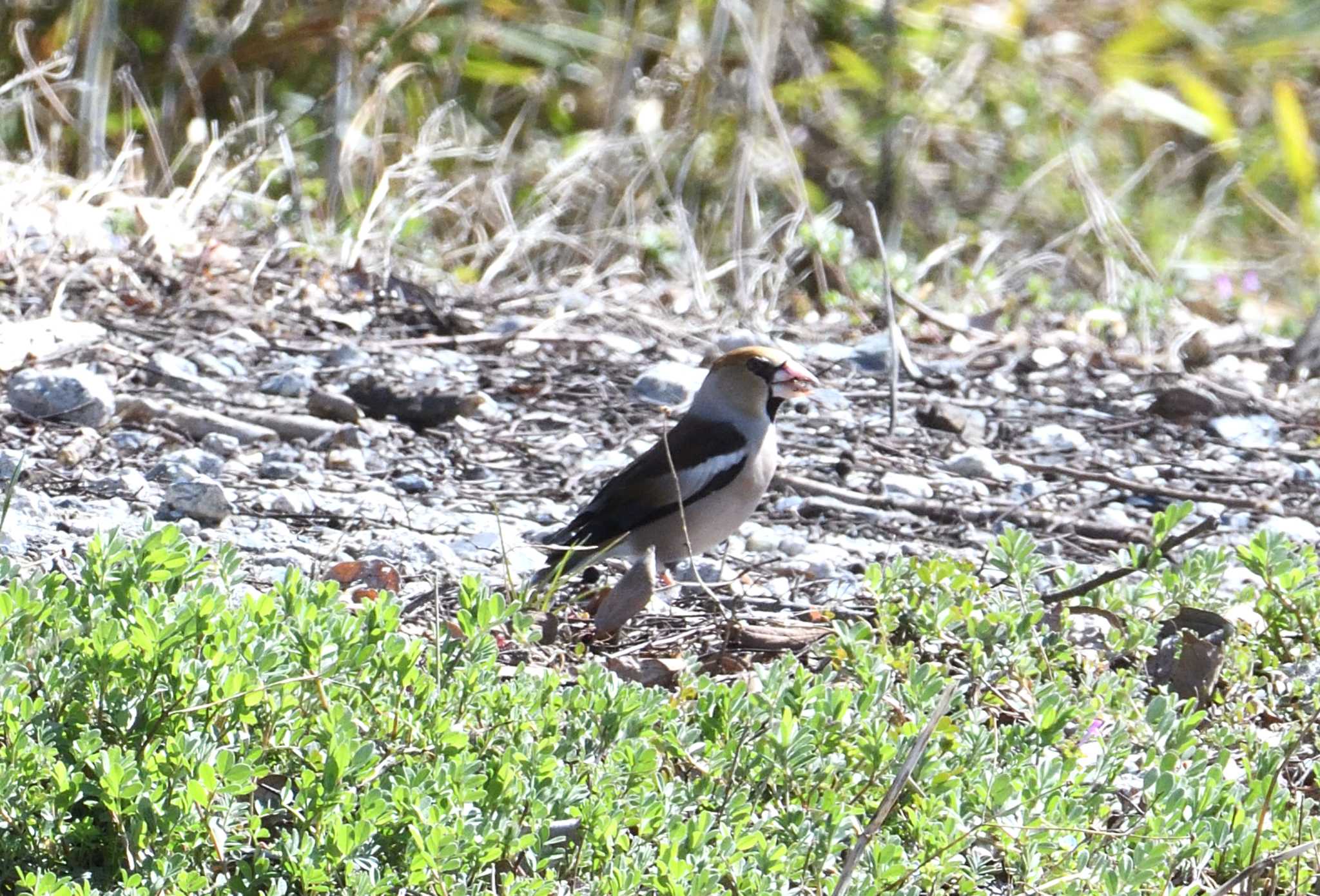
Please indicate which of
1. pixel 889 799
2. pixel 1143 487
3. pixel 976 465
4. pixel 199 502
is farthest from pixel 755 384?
pixel 889 799

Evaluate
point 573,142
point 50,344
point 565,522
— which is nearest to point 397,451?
point 565,522

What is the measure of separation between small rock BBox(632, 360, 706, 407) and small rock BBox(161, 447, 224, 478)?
143cm

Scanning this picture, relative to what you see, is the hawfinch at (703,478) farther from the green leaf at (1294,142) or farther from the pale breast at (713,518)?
the green leaf at (1294,142)

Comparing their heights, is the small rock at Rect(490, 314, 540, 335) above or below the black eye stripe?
below

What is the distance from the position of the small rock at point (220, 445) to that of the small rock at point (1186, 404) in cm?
287

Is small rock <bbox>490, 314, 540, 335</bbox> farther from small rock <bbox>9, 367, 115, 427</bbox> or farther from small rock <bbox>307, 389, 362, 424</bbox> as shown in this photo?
small rock <bbox>9, 367, 115, 427</bbox>

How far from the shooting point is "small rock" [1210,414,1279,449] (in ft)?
17.4

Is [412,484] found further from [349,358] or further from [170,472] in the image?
[349,358]

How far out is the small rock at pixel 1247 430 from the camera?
529cm

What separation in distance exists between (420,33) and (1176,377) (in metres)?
4.11

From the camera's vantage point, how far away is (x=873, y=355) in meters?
5.80

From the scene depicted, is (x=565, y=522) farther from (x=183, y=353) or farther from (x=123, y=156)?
(x=123, y=156)

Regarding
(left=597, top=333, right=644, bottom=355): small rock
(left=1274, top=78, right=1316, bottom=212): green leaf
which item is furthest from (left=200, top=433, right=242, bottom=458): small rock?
(left=1274, top=78, right=1316, bottom=212): green leaf

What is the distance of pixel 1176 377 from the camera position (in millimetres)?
5793
